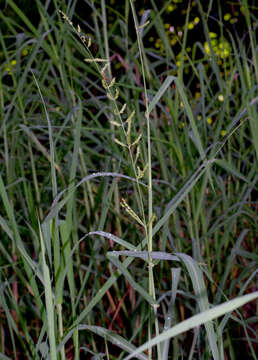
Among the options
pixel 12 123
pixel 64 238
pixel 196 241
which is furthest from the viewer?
pixel 12 123

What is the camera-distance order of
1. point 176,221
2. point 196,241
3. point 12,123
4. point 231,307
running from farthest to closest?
point 12,123 → point 176,221 → point 196,241 → point 231,307

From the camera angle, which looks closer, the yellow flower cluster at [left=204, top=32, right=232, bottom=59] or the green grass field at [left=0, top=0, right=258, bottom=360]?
the green grass field at [left=0, top=0, right=258, bottom=360]

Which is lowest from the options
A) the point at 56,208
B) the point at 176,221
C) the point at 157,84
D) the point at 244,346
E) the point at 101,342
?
the point at 244,346

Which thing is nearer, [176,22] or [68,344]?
[68,344]

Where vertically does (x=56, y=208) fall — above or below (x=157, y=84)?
above

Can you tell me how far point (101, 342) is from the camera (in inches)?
47.7

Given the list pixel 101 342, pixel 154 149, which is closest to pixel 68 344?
pixel 101 342

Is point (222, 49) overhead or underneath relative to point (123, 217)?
overhead

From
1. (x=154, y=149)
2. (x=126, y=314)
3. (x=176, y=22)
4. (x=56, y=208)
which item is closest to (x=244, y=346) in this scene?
(x=126, y=314)

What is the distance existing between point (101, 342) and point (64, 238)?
0.63m

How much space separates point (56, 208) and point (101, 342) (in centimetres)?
72

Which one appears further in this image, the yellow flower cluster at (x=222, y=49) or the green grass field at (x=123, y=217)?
the yellow flower cluster at (x=222, y=49)

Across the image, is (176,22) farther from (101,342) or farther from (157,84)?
(101,342)

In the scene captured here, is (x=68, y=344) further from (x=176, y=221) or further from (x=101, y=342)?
(x=176, y=221)
